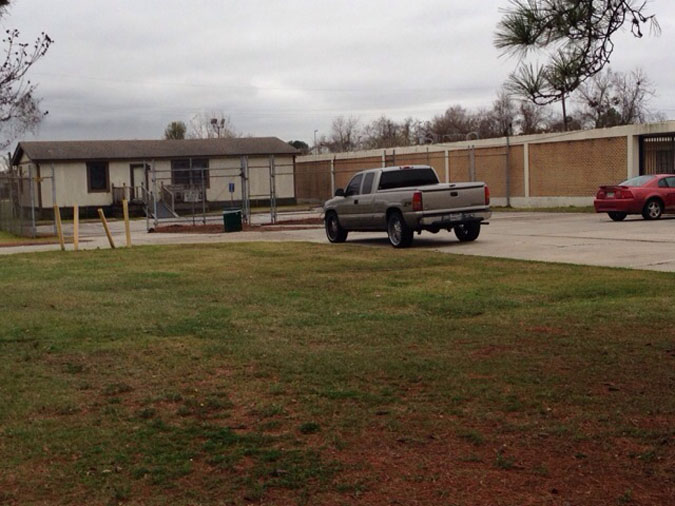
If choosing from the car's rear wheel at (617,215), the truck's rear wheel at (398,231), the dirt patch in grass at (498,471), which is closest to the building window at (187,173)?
the car's rear wheel at (617,215)

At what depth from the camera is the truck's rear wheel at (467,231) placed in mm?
21203

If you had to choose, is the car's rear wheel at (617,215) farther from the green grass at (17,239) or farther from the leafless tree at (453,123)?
the leafless tree at (453,123)

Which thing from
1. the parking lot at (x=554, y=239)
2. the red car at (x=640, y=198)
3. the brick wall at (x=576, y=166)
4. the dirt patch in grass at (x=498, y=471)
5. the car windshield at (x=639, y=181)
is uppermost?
the brick wall at (x=576, y=166)

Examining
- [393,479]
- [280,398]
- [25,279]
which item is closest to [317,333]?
[280,398]

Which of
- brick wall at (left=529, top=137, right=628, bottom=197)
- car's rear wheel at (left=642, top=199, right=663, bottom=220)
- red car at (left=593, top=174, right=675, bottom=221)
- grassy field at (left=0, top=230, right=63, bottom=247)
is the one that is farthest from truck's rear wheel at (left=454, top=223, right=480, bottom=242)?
brick wall at (left=529, top=137, right=628, bottom=197)

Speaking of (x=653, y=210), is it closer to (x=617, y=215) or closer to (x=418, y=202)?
(x=617, y=215)

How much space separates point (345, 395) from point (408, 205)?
1356 cm

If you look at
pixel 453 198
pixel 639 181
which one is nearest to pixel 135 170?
pixel 639 181

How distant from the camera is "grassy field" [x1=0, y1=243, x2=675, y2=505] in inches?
195

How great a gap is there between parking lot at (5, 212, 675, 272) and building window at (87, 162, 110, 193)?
22386 mm

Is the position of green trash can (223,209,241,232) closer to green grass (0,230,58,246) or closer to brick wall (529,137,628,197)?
green grass (0,230,58,246)

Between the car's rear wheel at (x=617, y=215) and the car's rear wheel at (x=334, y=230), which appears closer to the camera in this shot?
the car's rear wheel at (x=334, y=230)

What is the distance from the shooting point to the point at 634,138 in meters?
34.8

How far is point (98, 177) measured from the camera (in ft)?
173
